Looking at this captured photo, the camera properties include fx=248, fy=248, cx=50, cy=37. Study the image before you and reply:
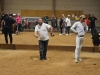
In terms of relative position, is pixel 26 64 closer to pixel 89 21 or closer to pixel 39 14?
pixel 89 21

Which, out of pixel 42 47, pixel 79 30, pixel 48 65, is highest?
pixel 79 30

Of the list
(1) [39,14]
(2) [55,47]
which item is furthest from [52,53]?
(1) [39,14]

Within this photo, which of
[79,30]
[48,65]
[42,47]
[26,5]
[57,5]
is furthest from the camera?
[26,5]

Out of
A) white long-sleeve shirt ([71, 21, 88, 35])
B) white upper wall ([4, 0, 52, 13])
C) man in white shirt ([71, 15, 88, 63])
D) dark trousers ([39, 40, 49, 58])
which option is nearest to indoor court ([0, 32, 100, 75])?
dark trousers ([39, 40, 49, 58])

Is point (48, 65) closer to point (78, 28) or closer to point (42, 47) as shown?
point (42, 47)

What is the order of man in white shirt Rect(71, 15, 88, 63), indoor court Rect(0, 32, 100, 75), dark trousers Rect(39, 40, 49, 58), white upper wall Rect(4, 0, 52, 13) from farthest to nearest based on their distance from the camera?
white upper wall Rect(4, 0, 52, 13) → dark trousers Rect(39, 40, 49, 58) → man in white shirt Rect(71, 15, 88, 63) → indoor court Rect(0, 32, 100, 75)

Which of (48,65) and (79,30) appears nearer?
(48,65)

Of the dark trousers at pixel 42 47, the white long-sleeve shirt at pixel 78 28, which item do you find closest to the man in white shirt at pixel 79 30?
the white long-sleeve shirt at pixel 78 28

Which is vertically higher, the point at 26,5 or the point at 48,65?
the point at 26,5

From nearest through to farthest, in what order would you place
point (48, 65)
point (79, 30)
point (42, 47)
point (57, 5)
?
point (48, 65), point (79, 30), point (42, 47), point (57, 5)

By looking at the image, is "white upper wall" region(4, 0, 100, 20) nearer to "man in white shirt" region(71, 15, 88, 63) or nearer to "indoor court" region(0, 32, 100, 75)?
"indoor court" region(0, 32, 100, 75)

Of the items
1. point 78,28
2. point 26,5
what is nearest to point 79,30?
point 78,28

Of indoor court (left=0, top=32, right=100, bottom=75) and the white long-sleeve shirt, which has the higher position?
the white long-sleeve shirt

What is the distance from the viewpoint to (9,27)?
37.6 feet
